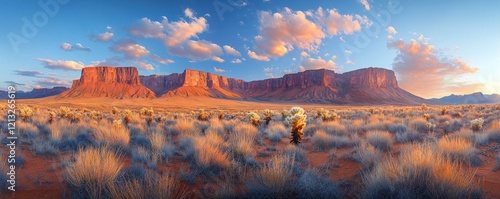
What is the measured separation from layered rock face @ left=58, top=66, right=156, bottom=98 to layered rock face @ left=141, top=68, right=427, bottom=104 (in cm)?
1538

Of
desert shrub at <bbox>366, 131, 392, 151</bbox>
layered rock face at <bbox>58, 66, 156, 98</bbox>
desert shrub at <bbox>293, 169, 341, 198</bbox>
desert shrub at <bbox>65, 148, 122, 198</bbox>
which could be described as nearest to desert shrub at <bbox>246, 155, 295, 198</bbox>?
desert shrub at <bbox>293, 169, 341, 198</bbox>

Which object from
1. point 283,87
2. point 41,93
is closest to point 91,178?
point 283,87

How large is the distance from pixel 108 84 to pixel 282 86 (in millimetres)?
113058

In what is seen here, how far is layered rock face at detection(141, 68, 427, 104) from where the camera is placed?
126125 mm

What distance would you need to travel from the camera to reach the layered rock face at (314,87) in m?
126

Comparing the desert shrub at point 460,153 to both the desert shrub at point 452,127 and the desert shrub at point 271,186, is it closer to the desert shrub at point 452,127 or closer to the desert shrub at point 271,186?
the desert shrub at point 271,186

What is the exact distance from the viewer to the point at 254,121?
12.6m

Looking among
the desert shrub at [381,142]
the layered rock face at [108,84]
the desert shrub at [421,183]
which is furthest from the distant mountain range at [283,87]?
the desert shrub at [421,183]

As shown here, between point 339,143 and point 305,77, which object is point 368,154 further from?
point 305,77

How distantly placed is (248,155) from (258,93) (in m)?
174

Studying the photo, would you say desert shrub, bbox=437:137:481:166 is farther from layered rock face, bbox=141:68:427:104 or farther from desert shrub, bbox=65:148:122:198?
layered rock face, bbox=141:68:427:104

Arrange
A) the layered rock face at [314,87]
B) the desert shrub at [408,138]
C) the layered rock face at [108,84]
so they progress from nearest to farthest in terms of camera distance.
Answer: the desert shrub at [408,138] < the layered rock face at [314,87] < the layered rock face at [108,84]

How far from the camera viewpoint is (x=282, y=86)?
170375 mm

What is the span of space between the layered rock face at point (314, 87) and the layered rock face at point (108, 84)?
15.4 metres
